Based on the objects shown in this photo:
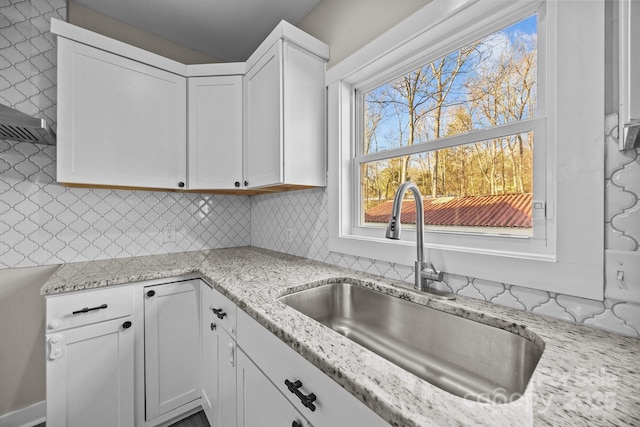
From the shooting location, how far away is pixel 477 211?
1.11 m

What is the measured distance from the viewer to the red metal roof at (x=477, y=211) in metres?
0.98

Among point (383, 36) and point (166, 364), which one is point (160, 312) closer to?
point (166, 364)

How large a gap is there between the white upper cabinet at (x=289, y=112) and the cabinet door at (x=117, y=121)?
58 cm

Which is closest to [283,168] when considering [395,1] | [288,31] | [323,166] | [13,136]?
[323,166]

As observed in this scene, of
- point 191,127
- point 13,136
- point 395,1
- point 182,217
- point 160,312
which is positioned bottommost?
point 160,312

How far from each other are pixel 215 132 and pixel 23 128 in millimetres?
946

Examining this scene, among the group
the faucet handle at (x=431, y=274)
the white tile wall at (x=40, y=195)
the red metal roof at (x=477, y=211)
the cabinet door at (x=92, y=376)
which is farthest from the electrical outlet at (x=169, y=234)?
the faucet handle at (x=431, y=274)

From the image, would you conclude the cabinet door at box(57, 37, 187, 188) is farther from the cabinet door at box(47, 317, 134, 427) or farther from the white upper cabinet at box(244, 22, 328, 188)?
the cabinet door at box(47, 317, 134, 427)

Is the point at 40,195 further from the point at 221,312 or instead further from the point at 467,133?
the point at 467,133

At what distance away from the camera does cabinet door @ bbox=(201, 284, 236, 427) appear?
118cm

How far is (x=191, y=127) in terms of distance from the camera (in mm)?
1896

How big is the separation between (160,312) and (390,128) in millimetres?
1642

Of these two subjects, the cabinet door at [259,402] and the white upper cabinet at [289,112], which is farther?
the white upper cabinet at [289,112]

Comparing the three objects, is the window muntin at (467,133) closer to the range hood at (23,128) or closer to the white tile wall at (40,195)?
the range hood at (23,128)
